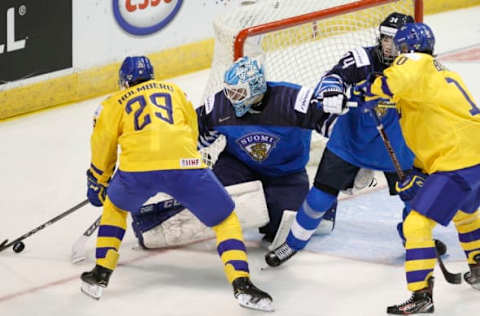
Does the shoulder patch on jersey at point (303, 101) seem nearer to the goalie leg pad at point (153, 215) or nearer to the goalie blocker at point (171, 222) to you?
the goalie blocker at point (171, 222)

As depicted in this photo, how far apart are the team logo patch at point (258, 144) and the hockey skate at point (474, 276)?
1.01 meters

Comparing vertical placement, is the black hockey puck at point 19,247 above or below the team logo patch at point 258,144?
below

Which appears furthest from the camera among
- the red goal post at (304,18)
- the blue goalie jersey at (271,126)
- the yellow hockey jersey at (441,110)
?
the red goal post at (304,18)

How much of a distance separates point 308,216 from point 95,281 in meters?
0.96

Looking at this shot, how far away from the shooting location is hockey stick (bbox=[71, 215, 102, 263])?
4566mm

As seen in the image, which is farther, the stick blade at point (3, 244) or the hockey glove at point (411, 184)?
the stick blade at point (3, 244)

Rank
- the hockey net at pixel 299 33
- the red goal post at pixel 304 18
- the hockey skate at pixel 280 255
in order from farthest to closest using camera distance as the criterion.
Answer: the hockey net at pixel 299 33 < the red goal post at pixel 304 18 < the hockey skate at pixel 280 255

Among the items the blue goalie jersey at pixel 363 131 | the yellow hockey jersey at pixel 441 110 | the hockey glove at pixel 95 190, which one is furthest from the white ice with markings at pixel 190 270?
the yellow hockey jersey at pixel 441 110

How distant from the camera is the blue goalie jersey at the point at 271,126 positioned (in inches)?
168

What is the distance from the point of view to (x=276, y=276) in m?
4.35

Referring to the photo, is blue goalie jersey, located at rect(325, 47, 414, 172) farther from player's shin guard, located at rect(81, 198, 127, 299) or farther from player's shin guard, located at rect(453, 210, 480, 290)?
player's shin guard, located at rect(81, 198, 127, 299)

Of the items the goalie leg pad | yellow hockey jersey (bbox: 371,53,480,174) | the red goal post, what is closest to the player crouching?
the goalie leg pad

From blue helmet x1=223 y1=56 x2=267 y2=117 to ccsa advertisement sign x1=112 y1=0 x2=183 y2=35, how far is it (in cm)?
301

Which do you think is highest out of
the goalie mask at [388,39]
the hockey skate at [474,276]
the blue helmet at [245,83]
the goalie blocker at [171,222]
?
the goalie mask at [388,39]
